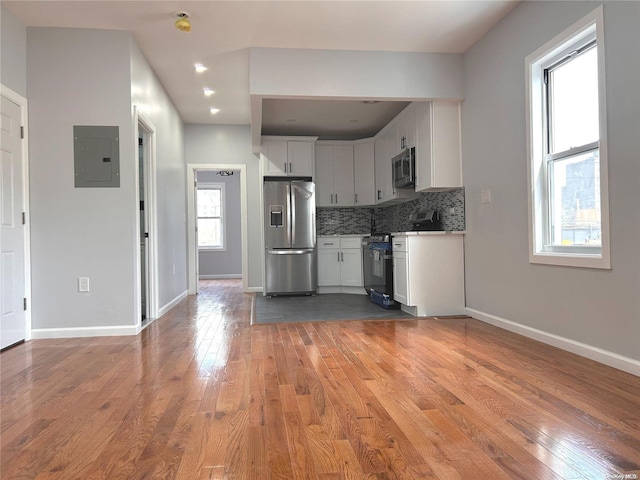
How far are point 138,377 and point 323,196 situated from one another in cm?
460

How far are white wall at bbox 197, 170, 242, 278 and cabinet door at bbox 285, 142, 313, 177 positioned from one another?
4011 millimetres

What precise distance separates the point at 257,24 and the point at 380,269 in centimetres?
289

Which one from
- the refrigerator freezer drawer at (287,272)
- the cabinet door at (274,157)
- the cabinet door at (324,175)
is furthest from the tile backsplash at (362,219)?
the cabinet door at (274,157)

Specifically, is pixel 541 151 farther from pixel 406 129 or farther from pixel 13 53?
pixel 13 53

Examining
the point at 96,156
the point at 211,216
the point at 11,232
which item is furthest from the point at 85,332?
the point at 211,216

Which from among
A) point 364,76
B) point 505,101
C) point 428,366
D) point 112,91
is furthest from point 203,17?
point 428,366

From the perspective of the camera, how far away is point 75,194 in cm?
369

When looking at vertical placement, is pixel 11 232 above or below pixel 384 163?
below

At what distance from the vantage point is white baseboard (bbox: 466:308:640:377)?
8.00ft

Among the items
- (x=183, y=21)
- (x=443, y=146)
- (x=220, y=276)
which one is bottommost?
(x=220, y=276)

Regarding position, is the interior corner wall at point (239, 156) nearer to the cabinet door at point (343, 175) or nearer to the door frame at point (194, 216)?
the door frame at point (194, 216)

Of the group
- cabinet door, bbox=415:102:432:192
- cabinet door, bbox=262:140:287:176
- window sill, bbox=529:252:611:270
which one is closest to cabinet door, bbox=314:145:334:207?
cabinet door, bbox=262:140:287:176

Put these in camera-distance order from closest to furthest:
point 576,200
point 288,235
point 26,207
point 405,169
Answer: point 576,200 → point 26,207 → point 405,169 → point 288,235

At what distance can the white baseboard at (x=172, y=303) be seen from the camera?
4812mm
